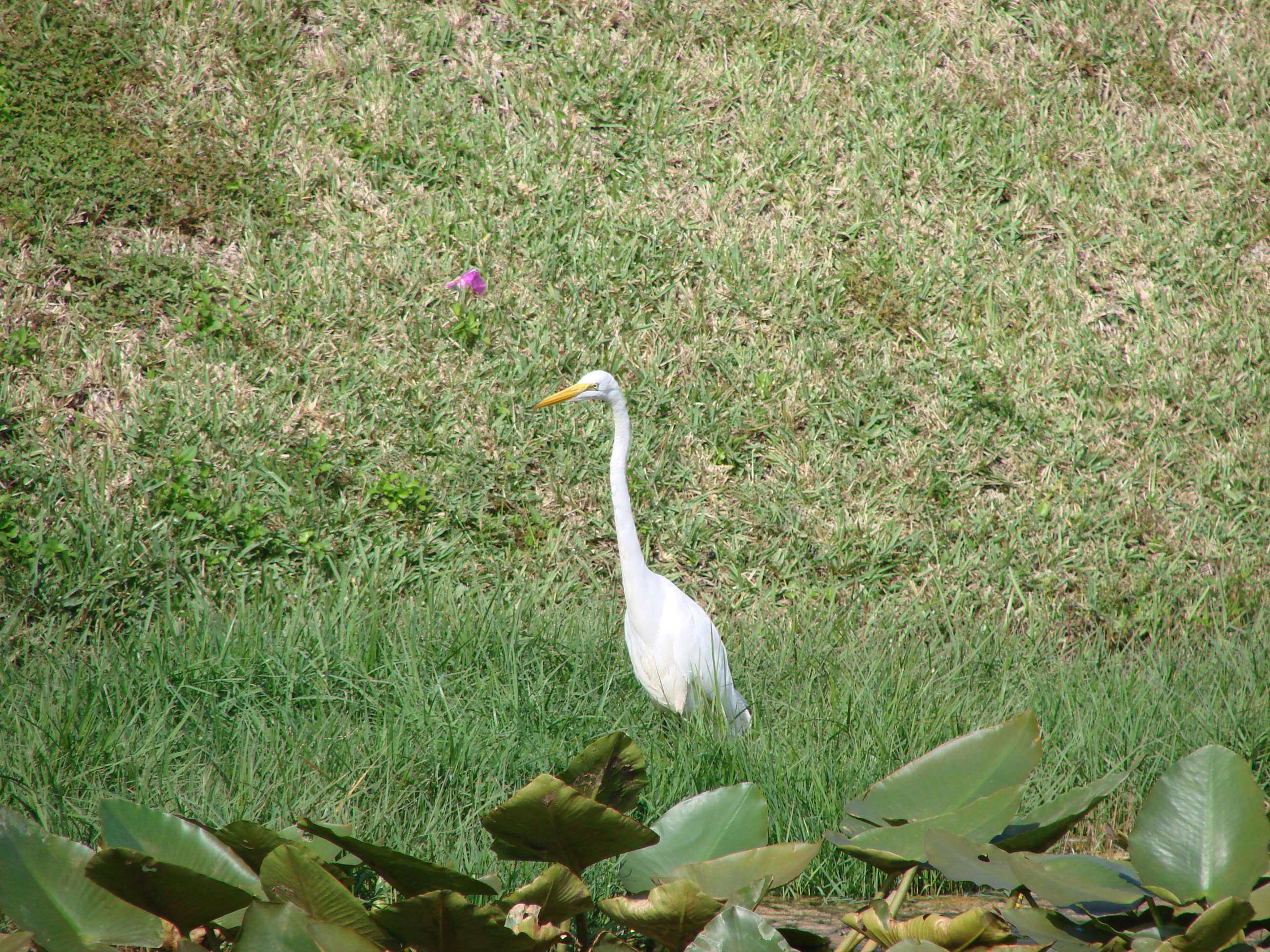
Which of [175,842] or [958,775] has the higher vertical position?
[958,775]

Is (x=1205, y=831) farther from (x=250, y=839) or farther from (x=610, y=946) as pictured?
(x=250, y=839)

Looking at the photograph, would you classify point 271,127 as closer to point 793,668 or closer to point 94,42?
point 94,42

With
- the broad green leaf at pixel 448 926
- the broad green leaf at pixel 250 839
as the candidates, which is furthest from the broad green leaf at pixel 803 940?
the broad green leaf at pixel 250 839

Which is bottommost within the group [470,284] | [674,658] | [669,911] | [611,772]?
[674,658]

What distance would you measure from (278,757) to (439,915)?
1588 millimetres

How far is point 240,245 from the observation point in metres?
5.00

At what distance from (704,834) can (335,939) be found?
1.81 ft

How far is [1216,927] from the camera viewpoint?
4.14 feet

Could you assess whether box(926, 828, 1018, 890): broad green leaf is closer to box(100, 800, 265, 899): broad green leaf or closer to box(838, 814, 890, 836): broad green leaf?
box(838, 814, 890, 836): broad green leaf

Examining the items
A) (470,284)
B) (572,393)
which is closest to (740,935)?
(572,393)

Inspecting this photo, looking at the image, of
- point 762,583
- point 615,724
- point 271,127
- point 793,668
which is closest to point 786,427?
point 762,583

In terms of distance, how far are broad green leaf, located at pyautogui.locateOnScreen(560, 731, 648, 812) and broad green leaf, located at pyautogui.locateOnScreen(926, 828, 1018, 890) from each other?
1.20 ft

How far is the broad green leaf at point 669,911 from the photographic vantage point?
1299mm

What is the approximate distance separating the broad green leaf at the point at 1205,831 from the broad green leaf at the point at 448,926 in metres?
0.82
